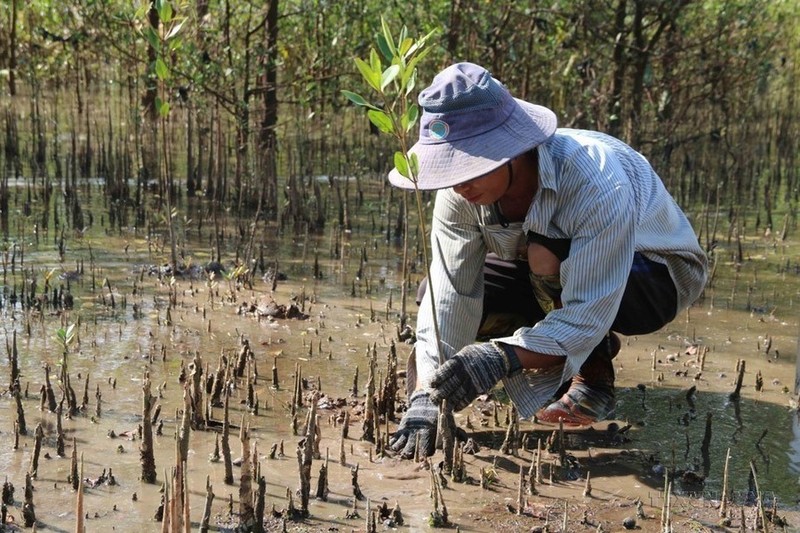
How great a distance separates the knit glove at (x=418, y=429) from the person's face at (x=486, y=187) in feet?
2.38

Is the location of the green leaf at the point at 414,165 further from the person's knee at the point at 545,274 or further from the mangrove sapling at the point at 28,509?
the mangrove sapling at the point at 28,509

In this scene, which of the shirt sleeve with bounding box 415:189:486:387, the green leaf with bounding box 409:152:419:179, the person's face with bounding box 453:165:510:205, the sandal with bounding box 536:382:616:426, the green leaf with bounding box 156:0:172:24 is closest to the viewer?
the green leaf with bounding box 409:152:419:179

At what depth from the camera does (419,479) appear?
3.32m

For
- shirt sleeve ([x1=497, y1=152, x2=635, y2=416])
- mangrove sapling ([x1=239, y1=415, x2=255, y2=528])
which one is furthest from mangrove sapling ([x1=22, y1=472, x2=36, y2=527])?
shirt sleeve ([x1=497, y1=152, x2=635, y2=416])

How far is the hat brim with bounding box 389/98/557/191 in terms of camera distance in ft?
9.93

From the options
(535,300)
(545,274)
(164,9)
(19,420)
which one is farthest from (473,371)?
(164,9)

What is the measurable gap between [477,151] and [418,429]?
98cm

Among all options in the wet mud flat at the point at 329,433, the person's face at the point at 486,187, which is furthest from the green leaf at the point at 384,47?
the wet mud flat at the point at 329,433

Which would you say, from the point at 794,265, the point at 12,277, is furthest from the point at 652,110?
the point at 12,277

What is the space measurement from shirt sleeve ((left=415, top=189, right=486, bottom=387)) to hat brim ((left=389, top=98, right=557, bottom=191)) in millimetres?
446

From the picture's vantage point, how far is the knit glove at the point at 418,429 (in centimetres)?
347

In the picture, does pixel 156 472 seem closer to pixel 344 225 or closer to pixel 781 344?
pixel 781 344

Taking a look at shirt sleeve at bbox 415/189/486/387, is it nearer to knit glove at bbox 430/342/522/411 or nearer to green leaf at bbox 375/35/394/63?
knit glove at bbox 430/342/522/411

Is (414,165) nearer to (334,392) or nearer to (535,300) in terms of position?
(535,300)
